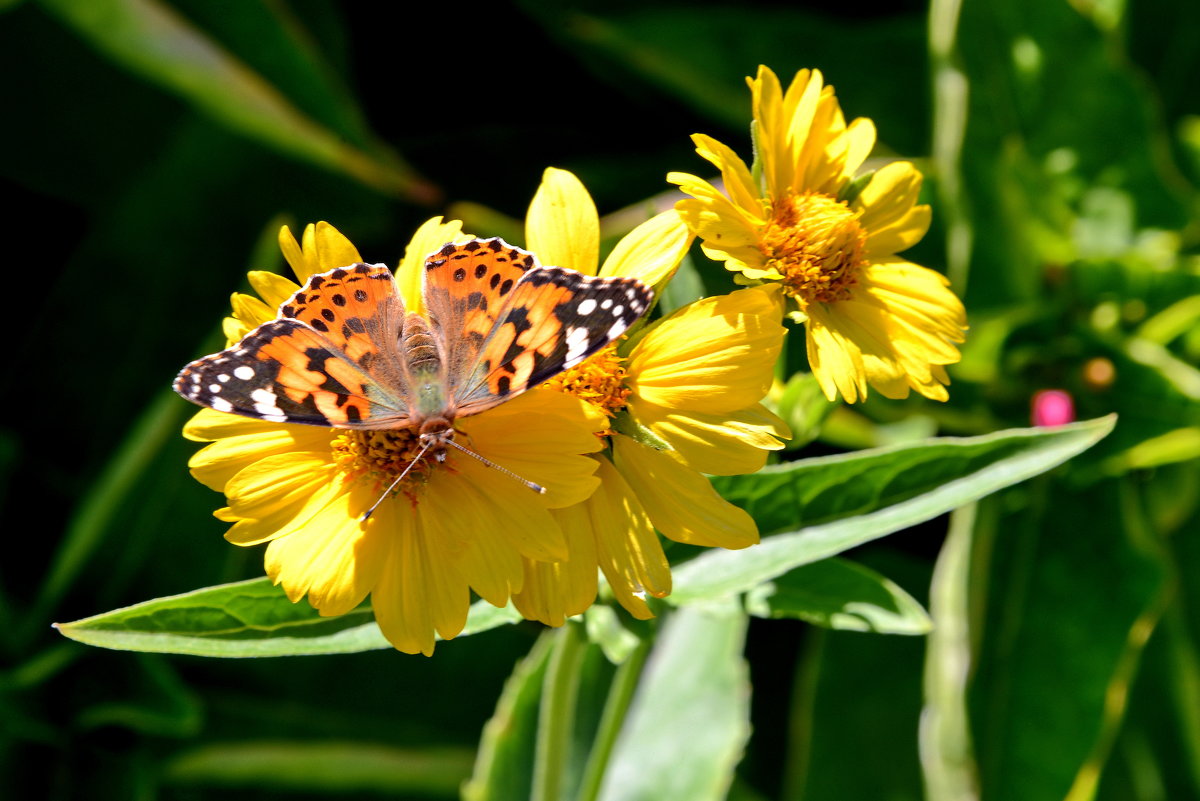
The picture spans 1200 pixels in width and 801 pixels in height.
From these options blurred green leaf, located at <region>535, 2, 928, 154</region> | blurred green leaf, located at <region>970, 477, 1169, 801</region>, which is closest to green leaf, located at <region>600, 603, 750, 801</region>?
blurred green leaf, located at <region>970, 477, 1169, 801</region>

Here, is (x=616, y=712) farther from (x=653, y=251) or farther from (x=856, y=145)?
(x=856, y=145)

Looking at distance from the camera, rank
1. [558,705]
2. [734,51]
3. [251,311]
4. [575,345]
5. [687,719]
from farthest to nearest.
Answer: [734,51] < [687,719] < [558,705] < [251,311] < [575,345]

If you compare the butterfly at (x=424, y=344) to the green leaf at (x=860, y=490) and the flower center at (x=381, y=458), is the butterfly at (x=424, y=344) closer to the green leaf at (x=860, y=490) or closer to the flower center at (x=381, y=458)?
the flower center at (x=381, y=458)

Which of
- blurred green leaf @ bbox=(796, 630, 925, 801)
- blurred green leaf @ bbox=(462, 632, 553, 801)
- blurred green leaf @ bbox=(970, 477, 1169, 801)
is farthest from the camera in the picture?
blurred green leaf @ bbox=(796, 630, 925, 801)

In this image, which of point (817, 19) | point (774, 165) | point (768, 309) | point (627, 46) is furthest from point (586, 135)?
point (768, 309)

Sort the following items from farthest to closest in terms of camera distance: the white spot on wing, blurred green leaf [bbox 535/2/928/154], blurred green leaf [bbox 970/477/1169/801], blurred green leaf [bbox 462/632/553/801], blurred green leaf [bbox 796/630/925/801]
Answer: blurred green leaf [bbox 535/2/928/154], blurred green leaf [bbox 796/630/925/801], blurred green leaf [bbox 970/477/1169/801], blurred green leaf [bbox 462/632/553/801], the white spot on wing

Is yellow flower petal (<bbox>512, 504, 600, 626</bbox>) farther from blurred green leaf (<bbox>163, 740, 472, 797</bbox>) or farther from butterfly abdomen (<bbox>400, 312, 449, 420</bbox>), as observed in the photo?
blurred green leaf (<bbox>163, 740, 472, 797</bbox>)

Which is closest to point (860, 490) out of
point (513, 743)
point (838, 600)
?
point (838, 600)
